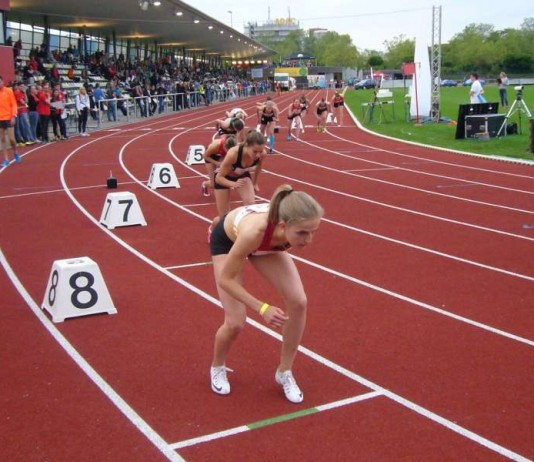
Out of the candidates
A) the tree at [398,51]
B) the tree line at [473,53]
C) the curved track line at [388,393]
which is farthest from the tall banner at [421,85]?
the tree at [398,51]

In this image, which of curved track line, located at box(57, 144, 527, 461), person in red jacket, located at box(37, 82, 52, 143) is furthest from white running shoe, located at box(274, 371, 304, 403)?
person in red jacket, located at box(37, 82, 52, 143)

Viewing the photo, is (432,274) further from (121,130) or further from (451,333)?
(121,130)

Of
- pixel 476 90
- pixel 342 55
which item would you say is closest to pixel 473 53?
pixel 342 55

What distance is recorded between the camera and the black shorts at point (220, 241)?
4.27 metres

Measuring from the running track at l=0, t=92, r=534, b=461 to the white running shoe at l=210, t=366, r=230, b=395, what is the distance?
0.05 m

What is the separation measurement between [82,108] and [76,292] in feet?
66.0

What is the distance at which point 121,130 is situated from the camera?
28.2 m

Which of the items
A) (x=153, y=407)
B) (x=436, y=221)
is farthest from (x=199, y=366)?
(x=436, y=221)

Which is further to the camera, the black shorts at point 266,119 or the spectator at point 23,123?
the spectator at point 23,123

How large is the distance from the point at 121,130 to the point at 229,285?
83.4 feet

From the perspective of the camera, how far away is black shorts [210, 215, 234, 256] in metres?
4.27

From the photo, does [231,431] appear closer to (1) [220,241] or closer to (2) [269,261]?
(2) [269,261]

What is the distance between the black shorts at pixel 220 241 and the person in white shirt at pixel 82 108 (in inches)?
848

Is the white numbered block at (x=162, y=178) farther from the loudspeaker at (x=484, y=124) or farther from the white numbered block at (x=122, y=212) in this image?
the loudspeaker at (x=484, y=124)
